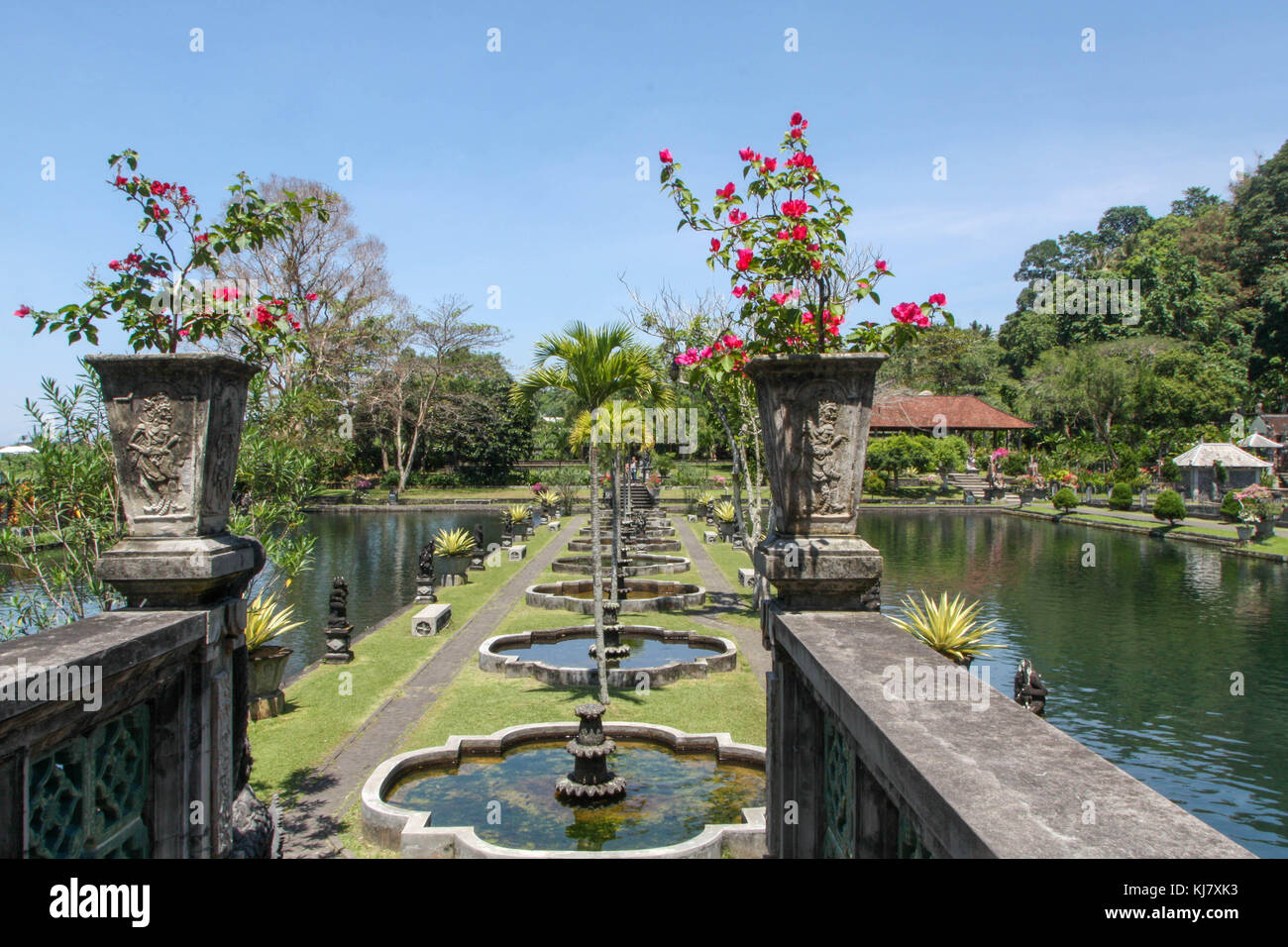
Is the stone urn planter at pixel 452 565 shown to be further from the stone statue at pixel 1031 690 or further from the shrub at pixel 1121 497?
the shrub at pixel 1121 497

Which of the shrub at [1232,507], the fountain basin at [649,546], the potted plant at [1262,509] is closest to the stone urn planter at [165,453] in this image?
the fountain basin at [649,546]

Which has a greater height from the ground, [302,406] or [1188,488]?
[302,406]

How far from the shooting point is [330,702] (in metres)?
9.86

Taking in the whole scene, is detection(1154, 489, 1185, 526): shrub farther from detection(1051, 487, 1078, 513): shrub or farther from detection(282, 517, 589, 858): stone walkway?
detection(282, 517, 589, 858): stone walkway

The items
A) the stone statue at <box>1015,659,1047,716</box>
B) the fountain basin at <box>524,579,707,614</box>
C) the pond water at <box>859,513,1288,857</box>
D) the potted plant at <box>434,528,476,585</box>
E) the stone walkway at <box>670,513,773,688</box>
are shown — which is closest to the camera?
the stone statue at <box>1015,659,1047,716</box>

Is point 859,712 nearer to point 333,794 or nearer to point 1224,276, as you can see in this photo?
point 333,794

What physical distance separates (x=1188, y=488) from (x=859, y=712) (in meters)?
41.0

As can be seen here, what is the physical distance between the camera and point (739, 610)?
15797 mm

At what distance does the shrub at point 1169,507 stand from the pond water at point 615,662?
25.0m

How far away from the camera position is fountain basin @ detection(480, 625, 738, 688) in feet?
35.2

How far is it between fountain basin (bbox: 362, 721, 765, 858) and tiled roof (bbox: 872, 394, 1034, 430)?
147 ft

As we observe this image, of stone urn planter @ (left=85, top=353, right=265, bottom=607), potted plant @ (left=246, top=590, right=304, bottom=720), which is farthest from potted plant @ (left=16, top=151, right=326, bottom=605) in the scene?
potted plant @ (left=246, top=590, right=304, bottom=720)

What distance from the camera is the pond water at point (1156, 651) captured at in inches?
349
